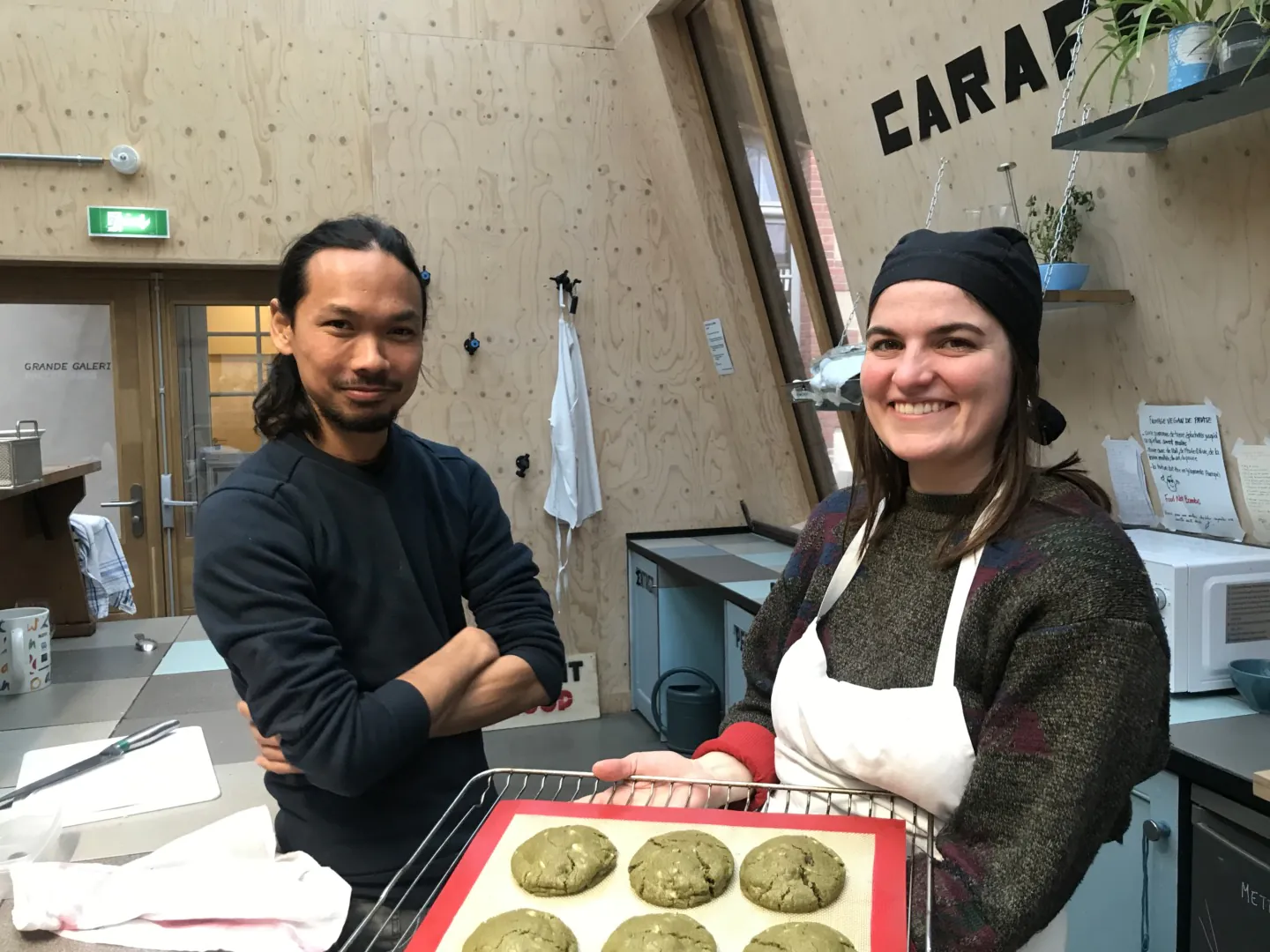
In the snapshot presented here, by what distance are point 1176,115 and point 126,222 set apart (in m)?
3.78

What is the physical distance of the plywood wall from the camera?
150 inches

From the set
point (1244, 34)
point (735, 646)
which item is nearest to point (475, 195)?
point (735, 646)

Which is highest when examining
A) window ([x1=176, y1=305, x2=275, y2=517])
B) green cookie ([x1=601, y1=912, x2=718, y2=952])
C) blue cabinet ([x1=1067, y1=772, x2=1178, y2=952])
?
window ([x1=176, y1=305, x2=275, y2=517])

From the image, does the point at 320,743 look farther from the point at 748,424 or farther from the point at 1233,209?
the point at 748,424

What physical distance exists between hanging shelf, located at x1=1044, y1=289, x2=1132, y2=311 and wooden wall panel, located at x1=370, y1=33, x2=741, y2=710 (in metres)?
2.58

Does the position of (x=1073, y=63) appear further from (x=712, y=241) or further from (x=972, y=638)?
(x=712, y=241)

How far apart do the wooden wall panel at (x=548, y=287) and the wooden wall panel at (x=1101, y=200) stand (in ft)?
5.58

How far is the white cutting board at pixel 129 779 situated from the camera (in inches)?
59.3

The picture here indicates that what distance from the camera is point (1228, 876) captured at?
1.49m

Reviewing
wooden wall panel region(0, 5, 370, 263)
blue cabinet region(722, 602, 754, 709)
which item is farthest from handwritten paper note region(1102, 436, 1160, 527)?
wooden wall panel region(0, 5, 370, 263)

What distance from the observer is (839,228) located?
299 centimetres

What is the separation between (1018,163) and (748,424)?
2188 millimetres

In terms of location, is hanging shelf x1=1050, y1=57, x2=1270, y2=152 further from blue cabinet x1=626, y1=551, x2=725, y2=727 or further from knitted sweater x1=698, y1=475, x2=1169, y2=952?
blue cabinet x1=626, y1=551, x2=725, y2=727

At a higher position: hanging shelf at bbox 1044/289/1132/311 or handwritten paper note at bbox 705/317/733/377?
handwritten paper note at bbox 705/317/733/377
